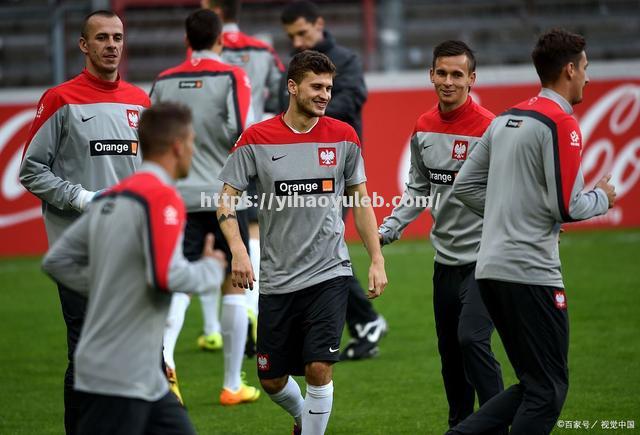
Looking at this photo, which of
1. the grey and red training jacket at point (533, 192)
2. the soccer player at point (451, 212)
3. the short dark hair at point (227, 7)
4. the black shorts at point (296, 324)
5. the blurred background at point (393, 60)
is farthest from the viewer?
the blurred background at point (393, 60)

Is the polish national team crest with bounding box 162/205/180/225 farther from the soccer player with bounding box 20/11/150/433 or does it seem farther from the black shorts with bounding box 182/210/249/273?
the black shorts with bounding box 182/210/249/273

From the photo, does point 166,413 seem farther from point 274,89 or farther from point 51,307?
point 51,307

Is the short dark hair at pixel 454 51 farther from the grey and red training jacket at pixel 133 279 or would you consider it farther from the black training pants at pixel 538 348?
the grey and red training jacket at pixel 133 279

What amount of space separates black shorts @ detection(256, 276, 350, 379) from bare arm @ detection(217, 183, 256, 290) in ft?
0.73

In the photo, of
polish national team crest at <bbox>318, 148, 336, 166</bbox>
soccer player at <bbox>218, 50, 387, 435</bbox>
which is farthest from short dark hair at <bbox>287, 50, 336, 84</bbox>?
polish national team crest at <bbox>318, 148, 336, 166</bbox>

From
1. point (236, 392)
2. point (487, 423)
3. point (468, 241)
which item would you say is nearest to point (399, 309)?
point (236, 392)

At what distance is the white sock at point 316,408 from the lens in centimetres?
586

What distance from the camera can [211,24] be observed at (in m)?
8.08

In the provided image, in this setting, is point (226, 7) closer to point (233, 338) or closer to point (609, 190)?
point (233, 338)

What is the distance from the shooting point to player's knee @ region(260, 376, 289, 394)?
6.02m

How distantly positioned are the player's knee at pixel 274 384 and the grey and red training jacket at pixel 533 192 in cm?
139

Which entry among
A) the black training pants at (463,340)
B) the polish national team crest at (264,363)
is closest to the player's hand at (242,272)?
the polish national team crest at (264,363)

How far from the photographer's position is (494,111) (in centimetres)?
1474

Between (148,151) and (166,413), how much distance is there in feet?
3.60
